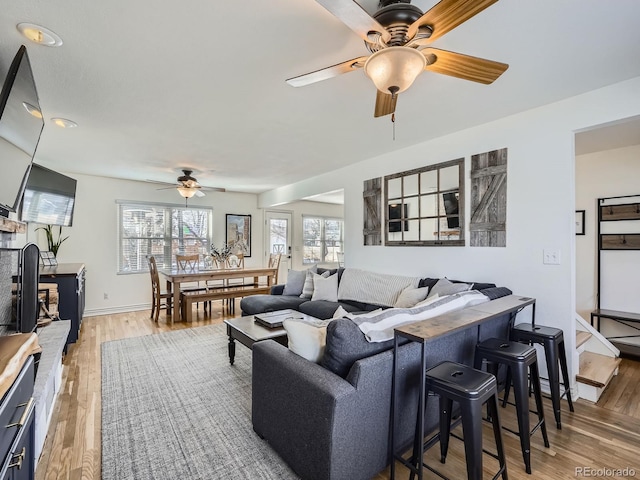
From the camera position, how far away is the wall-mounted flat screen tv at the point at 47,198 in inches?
126

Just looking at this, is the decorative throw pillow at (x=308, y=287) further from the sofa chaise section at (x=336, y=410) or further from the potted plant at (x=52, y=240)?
the potted plant at (x=52, y=240)

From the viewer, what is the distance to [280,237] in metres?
7.59

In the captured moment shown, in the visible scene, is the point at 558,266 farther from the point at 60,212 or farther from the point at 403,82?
the point at 60,212

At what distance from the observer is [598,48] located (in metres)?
1.83

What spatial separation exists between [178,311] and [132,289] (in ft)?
4.94

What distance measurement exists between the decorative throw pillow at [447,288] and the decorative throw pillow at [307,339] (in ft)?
4.88

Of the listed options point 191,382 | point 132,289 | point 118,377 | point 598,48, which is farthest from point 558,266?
point 132,289

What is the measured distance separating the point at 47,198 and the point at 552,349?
5.03 meters

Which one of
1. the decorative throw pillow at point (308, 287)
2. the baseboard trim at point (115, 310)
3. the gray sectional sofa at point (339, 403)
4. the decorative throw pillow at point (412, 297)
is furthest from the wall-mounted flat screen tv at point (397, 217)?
the baseboard trim at point (115, 310)

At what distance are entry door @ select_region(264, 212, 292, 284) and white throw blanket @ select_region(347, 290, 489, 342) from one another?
567 centimetres

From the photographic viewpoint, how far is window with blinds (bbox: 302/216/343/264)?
7996 millimetres

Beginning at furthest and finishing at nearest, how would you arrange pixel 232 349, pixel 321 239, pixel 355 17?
pixel 321 239 < pixel 232 349 < pixel 355 17

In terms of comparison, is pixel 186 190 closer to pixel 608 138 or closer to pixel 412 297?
pixel 412 297

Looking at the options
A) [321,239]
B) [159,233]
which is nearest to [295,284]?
[159,233]
